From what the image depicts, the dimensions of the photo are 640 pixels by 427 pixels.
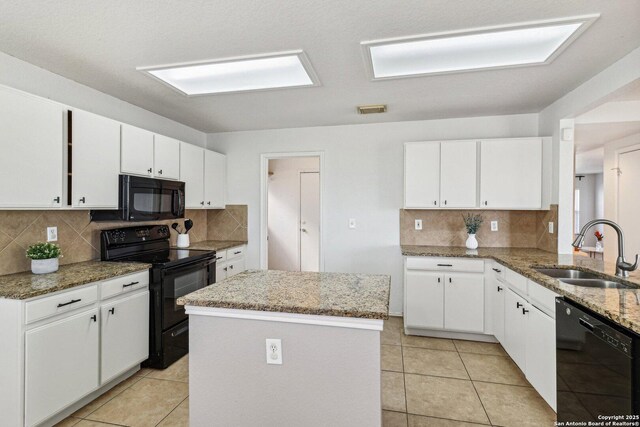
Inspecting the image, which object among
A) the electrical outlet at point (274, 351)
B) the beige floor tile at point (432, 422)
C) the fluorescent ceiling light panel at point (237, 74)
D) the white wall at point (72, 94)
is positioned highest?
the fluorescent ceiling light panel at point (237, 74)

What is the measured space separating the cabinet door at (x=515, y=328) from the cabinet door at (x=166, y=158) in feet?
10.8

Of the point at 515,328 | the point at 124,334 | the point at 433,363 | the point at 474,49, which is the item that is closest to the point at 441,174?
the point at 474,49

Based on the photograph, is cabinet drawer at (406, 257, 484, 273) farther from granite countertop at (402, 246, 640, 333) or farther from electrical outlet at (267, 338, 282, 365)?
electrical outlet at (267, 338, 282, 365)

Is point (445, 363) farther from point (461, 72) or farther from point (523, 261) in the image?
point (461, 72)

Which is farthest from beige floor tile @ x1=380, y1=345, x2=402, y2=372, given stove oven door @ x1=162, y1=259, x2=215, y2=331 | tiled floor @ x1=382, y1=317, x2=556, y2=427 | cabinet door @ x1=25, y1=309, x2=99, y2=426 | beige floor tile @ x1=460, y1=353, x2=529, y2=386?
cabinet door @ x1=25, y1=309, x2=99, y2=426

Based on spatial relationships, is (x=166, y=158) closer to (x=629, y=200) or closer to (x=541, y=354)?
(x=541, y=354)

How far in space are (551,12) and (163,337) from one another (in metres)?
3.37

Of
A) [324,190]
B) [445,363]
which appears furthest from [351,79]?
[445,363]

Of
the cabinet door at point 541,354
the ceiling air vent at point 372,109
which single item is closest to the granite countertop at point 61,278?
the ceiling air vent at point 372,109

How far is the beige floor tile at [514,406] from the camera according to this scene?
2010 mm

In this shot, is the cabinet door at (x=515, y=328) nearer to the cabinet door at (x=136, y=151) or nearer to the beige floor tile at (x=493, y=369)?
the beige floor tile at (x=493, y=369)

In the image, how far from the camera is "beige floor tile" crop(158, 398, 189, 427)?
199 centimetres

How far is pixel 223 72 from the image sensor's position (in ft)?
8.47

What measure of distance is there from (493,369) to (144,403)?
8.70 feet
